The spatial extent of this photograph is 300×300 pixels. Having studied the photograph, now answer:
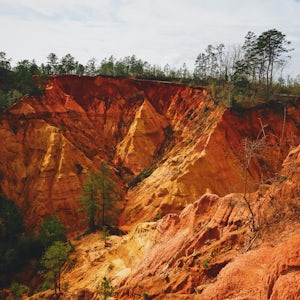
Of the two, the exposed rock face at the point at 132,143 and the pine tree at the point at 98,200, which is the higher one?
the exposed rock face at the point at 132,143

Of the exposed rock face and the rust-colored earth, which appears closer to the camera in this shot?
the rust-colored earth

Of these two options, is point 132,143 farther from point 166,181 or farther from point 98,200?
point 98,200

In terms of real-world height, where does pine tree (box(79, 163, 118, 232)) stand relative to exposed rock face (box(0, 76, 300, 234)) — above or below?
below

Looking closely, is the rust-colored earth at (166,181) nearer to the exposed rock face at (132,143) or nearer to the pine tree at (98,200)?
the exposed rock face at (132,143)

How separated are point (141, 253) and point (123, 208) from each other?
53.7ft

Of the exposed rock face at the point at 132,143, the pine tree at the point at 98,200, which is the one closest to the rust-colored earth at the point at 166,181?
the exposed rock face at the point at 132,143

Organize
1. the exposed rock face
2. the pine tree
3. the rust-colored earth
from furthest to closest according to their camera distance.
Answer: the exposed rock face, the pine tree, the rust-colored earth

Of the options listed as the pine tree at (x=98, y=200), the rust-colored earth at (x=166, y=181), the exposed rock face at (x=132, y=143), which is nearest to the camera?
the rust-colored earth at (x=166, y=181)

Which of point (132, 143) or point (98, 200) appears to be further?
point (132, 143)

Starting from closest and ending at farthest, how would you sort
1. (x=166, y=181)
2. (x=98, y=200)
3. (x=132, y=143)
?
(x=98, y=200) < (x=166, y=181) < (x=132, y=143)

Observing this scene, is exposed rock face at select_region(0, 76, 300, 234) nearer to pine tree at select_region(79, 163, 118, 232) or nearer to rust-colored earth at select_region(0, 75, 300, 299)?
rust-colored earth at select_region(0, 75, 300, 299)

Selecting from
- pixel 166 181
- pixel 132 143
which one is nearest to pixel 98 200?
pixel 166 181

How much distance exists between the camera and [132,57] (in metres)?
66.4

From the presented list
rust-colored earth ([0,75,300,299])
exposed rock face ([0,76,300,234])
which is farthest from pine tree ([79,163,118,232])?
exposed rock face ([0,76,300,234])
